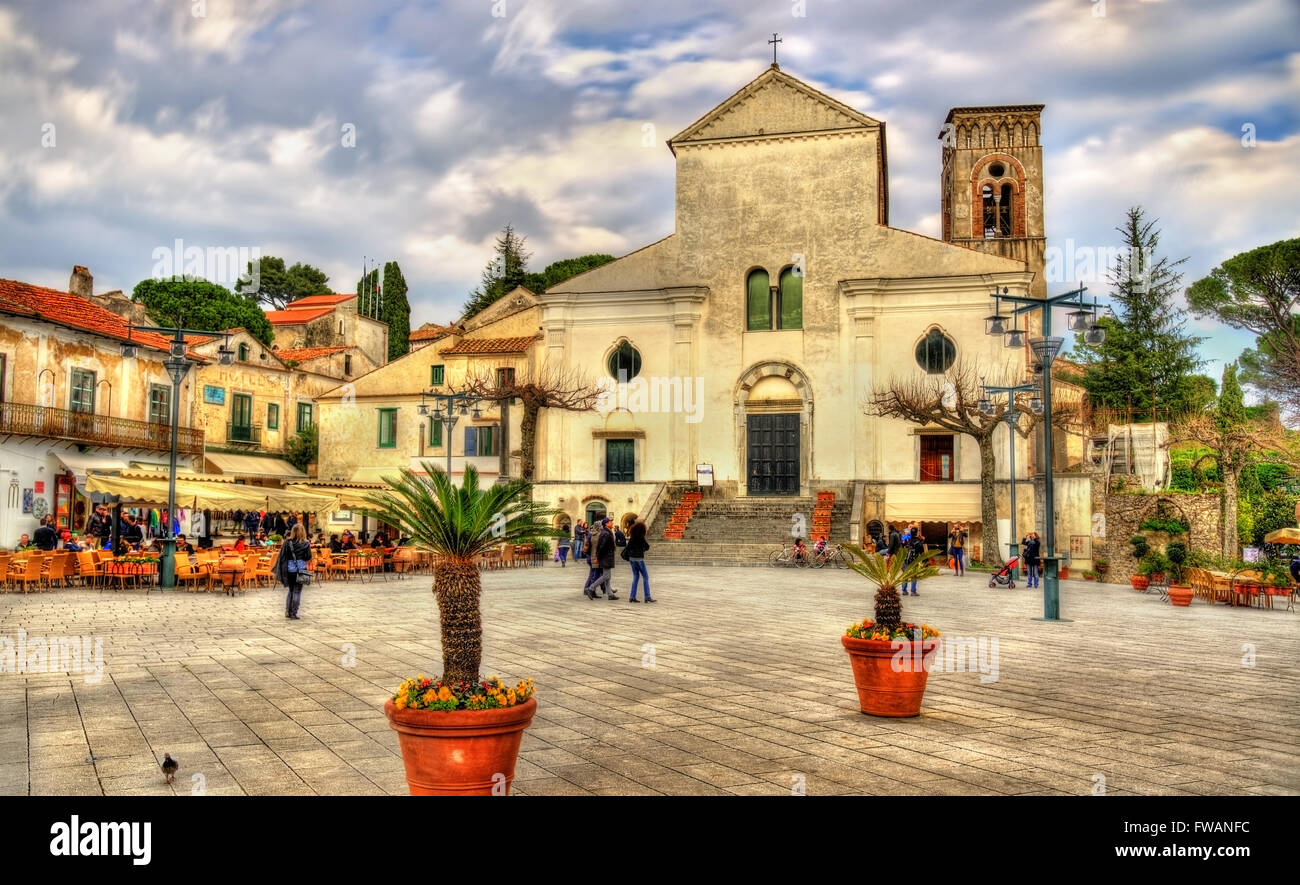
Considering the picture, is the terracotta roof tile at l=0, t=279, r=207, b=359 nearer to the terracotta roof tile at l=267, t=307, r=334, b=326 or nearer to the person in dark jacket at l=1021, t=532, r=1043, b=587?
the terracotta roof tile at l=267, t=307, r=334, b=326

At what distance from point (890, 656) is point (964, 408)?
77.8 feet

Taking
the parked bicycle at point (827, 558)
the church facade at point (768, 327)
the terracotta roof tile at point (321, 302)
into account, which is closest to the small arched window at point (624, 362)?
the church facade at point (768, 327)

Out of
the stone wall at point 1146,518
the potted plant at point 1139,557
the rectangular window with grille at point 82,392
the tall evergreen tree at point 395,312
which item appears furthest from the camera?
the tall evergreen tree at point 395,312

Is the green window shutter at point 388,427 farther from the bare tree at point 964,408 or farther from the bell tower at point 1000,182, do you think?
the bell tower at point 1000,182

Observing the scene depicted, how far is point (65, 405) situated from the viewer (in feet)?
97.6

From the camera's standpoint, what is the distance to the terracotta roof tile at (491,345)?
4060cm

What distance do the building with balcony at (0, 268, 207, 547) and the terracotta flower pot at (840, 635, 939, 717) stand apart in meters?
25.8

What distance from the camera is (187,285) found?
51.9 metres

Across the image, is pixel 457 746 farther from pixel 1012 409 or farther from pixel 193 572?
pixel 1012 409

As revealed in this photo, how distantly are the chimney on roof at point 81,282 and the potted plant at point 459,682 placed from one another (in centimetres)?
4088

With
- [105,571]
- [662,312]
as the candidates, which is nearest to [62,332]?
[105,571]

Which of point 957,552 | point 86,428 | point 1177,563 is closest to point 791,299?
point 957,552
